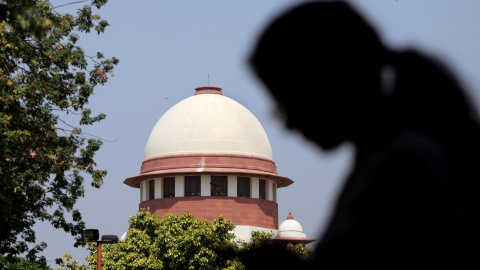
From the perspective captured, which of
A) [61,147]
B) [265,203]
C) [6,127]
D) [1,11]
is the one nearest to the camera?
[1,11]

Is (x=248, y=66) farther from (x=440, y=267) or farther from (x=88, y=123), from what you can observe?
(x=88, y=123)

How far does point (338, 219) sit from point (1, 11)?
228 inches

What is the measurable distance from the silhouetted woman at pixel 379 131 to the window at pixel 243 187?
47866 mm

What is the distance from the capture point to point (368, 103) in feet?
4.49

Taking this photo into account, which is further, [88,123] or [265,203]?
[265,203]

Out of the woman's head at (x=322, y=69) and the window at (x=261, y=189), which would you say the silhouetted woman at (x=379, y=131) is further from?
the window at (x=261, y=189)

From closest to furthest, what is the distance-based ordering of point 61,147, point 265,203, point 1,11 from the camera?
point 1,11
point 61,147
point 265,203

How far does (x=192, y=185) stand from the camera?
161 feet

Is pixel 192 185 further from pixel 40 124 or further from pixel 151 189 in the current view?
pixel 40 124

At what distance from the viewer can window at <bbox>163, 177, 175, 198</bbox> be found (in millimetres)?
49625

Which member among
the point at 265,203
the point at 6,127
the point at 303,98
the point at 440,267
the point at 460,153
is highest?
the point at 265,203

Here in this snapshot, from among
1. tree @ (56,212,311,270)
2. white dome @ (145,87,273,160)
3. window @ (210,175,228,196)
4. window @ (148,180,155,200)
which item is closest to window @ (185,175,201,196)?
window @ (210,175,228,196)

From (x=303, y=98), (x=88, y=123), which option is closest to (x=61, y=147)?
(x=88, y=123)

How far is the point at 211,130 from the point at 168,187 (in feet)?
16.1
